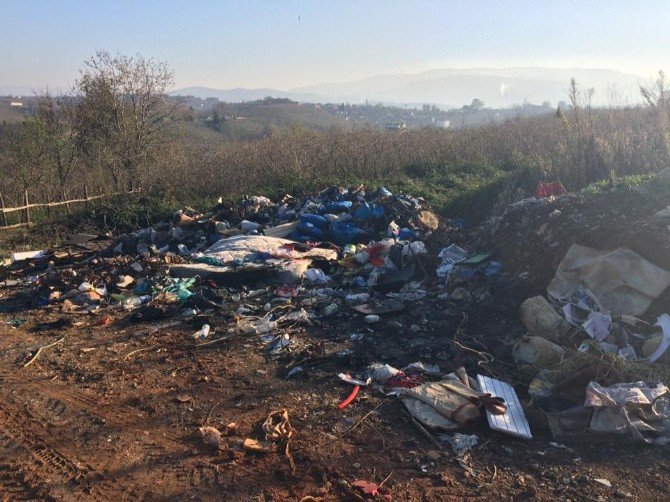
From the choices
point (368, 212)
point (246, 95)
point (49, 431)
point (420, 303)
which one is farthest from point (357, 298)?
point (246, 95)

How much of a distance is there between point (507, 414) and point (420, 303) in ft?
8.11

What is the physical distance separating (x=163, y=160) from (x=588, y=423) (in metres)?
14.3

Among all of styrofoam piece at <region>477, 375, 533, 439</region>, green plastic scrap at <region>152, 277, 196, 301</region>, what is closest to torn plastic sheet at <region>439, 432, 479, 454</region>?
styrofoam piece at <region>477, 375, 533, 439</region>

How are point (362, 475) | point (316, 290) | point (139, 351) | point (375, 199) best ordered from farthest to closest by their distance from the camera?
point (375, 199) < point (316, 290) < point (139, 351) < point (362, 475)

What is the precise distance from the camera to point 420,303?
20.6 ft

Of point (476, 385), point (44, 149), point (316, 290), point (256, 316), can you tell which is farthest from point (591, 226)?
point (44, 149)

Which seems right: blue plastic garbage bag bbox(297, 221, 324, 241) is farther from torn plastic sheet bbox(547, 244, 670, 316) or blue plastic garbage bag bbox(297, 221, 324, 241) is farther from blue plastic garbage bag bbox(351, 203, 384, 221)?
torn plastic sheet bbox(547, 244, 670, 316)

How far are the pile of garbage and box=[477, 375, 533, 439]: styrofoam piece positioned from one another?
0.05ft

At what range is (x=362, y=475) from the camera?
3297 mm

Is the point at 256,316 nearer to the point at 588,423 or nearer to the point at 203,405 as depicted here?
the point at 203,405

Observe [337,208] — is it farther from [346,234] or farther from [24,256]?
[24,256]

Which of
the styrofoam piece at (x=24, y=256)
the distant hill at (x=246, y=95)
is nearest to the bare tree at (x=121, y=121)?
the styrofoam piece at (x=24, y=256)

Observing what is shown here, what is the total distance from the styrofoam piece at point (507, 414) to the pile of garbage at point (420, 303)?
16mm

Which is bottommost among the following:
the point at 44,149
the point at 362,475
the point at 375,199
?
the point at 362,475
